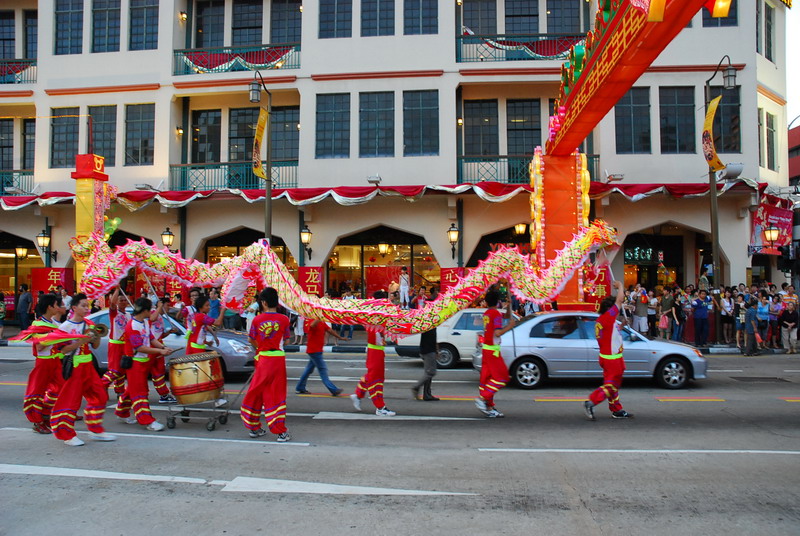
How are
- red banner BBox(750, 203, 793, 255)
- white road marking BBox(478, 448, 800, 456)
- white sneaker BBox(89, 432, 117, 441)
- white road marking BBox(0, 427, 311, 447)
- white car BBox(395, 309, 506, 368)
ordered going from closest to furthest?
white road marking BBox(478, 448, 800, 456) < white road marking BBox(0, 427, 311, 447) < white sneaker BBox(89, 432, 117, 441) < white car BBox(395, 309, 506, 368) < red banner BBox(750, 203, 793, 255)

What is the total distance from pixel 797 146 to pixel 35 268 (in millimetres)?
50799

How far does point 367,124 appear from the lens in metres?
19.8

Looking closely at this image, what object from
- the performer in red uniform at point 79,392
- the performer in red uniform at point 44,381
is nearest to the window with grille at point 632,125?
the performer in red uniform at point 79,392

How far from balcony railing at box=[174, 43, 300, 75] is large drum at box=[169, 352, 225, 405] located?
597 inches

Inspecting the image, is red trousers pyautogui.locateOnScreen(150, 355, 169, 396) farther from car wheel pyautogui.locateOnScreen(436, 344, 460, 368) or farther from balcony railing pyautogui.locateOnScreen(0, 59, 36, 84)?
balcony railing pyautogui.locateOnScreen(0, 59, 36, 84)

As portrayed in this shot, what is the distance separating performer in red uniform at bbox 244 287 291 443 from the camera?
6.91 m

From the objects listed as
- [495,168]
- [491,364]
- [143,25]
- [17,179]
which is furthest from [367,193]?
[17,179]

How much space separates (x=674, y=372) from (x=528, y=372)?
104 inches

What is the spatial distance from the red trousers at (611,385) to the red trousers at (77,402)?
21.2 feet

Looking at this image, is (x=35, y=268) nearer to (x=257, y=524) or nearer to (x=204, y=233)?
(x=204, y=233)

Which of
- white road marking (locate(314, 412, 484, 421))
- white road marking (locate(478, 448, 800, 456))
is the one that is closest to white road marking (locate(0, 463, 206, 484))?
white road marking (locate(314, 412, 484, 421))

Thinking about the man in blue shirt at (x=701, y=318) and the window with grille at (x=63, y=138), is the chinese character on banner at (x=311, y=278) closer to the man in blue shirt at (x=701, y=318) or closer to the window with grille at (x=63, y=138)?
the window with grille at (x=63, y=138)

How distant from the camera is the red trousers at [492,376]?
26.9ft

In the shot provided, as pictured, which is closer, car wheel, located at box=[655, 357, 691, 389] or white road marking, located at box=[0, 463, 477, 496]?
white road marking, located at box=[0, 463, 477, 496]
